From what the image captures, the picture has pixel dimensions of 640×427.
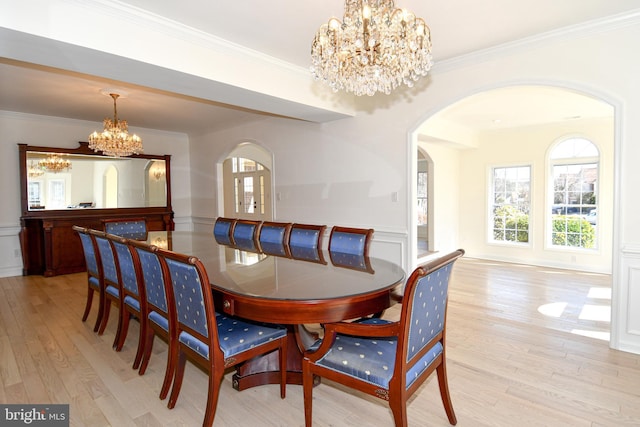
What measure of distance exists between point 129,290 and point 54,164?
4340 millimetres

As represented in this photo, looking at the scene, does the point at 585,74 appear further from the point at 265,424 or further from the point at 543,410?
the point at 265,424

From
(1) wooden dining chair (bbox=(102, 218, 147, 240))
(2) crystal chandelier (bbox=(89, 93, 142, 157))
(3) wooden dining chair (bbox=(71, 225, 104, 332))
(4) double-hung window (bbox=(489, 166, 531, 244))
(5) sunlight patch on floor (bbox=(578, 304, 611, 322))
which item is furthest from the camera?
(4) double-hung window (bbox=(489, 166, 531, 244))

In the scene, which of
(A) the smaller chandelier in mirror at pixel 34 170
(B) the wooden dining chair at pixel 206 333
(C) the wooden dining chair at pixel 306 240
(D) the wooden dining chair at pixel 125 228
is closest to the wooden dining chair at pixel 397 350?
(B) the wooden dining chair at pixel 206 333

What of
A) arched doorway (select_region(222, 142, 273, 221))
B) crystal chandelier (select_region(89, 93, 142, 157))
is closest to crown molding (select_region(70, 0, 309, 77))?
crystal chandelier (select_region(89, 93, 142, 157))

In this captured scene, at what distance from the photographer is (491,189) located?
6.96 m

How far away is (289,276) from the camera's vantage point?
2115mm

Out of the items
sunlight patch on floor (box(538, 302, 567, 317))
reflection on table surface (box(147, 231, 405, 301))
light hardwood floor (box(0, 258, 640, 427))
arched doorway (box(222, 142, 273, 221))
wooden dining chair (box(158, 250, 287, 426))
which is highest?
arched doorway (box(222, 142, 273, 221))

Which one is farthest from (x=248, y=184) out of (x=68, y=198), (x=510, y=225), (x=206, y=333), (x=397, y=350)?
(x=397, y=350)

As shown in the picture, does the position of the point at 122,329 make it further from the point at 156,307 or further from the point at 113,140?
the point at 113,140

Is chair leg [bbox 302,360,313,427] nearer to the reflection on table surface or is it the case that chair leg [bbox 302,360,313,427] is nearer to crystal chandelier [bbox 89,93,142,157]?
the reflection on table surface

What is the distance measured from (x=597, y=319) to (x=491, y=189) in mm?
3944

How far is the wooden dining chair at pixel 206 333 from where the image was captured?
1.74 metres

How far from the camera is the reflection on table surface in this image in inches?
70.2

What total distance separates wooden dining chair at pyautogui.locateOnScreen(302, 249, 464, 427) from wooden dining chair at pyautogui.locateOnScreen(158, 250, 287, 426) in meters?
0.37
